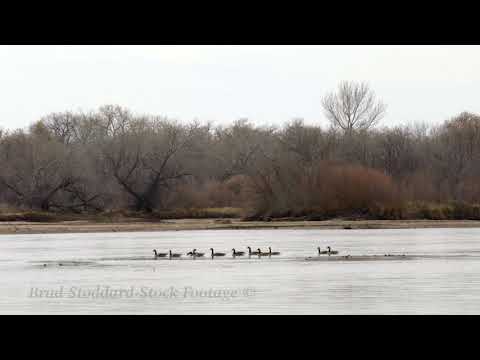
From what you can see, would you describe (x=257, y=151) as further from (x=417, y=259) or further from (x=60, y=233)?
(x=417, y=259)

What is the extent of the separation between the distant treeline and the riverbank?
6.16 ft

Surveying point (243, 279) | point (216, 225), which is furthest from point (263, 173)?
point (243, 279)

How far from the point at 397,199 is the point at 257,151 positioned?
114 ft

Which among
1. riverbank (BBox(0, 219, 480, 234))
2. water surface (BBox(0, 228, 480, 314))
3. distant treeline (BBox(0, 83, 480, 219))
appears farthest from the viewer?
distant treeline (BBox(0, 83, 480, 219))

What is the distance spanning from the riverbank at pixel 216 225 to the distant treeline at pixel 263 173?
188 cm

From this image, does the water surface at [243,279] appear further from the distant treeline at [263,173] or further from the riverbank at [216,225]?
the distant treeline at [263,173]

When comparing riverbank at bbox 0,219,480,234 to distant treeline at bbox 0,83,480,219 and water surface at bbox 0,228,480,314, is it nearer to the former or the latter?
distant treeline at bbox 0,83,480,219

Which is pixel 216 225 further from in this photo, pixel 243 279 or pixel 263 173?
pixel 243 279

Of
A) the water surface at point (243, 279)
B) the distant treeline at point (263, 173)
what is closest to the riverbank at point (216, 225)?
the distant treeline at point (263, 173)

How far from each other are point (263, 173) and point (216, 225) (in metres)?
5.77

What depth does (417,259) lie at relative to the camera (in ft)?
99.9

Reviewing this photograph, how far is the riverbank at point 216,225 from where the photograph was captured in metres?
55.1

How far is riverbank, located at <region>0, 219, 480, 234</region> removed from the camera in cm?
5512

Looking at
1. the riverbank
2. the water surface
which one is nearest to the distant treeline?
the riverbank
